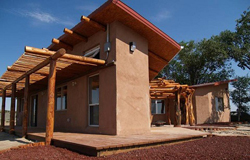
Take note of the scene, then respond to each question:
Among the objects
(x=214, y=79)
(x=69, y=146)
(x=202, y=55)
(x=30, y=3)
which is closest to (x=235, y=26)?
(x=202, y=55)

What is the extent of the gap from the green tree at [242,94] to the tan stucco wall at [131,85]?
20.3m

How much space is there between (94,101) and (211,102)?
13052 millimetres

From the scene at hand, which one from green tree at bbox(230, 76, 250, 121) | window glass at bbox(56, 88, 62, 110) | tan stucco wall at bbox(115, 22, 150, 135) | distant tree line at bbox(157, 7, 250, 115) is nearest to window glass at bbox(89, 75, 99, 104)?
tan stucco wall at bbox(115, 22, 150, 135)

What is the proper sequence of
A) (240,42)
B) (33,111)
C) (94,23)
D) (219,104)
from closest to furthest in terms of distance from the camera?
(94,23) < (33,111) < (219,104) < (240,42)

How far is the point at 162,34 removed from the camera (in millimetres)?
8500

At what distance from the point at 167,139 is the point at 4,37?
11.8m

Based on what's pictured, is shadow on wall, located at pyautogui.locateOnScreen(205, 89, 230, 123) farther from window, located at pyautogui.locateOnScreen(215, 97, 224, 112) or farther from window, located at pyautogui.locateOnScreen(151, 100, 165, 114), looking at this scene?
window, located at pyautogui.locateOnScreen(151, 100, 165, 114)

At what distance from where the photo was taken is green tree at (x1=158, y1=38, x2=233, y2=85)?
27.5 meters

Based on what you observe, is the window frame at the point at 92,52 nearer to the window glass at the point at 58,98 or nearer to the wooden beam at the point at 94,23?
the wooden beam at the point at 94,23

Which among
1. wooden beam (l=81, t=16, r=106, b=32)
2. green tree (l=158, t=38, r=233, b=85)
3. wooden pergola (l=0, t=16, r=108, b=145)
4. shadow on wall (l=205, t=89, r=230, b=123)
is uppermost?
green tree (l=158, t=38, r=233, b=85)

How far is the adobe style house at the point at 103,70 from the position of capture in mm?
6660

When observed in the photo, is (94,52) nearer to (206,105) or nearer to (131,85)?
(131,85)

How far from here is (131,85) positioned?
7.42 meters

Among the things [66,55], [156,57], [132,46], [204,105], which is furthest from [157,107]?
[66,55]
